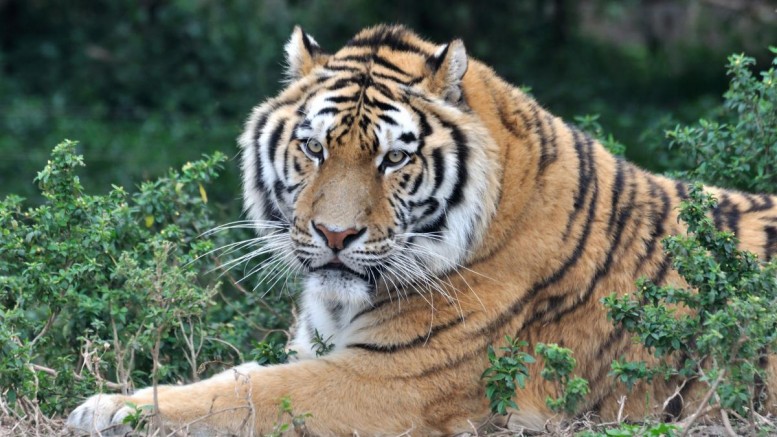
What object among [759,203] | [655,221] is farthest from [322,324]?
[759,203]

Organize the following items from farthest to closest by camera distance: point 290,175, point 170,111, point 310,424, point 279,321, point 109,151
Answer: point 170,111 < point 109,151 < point 279,321 < point 290,175 < point 310,424

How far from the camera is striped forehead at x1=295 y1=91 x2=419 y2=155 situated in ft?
11.9

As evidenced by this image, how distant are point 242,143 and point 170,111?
17.4 ft

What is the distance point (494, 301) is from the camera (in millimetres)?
3648

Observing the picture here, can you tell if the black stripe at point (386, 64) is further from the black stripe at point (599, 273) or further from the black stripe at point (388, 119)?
the black stripe at point (599, 273)

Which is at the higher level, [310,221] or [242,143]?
[242,143]

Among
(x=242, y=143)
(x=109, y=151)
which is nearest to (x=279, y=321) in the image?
(x=242, y=143)

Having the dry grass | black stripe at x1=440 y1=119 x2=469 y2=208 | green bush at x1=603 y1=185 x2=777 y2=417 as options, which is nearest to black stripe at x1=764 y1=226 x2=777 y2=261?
green bush at x1=603 y1=185 x2=777 y2=417

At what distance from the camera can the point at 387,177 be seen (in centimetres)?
363

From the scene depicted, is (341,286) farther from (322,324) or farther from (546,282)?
(546,282)

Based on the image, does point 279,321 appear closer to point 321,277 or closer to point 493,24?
point 321,277

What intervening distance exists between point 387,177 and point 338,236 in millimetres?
252

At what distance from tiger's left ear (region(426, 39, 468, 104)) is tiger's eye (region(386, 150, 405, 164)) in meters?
0.24

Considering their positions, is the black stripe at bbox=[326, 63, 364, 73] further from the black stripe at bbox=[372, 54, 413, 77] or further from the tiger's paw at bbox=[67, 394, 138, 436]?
the tiger's paw at bbox=[67, 394, 138, 436]
